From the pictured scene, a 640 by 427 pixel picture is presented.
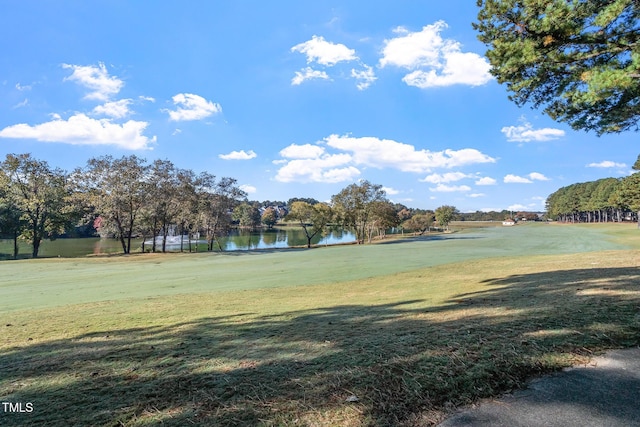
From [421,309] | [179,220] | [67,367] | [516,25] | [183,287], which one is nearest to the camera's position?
[67,367]

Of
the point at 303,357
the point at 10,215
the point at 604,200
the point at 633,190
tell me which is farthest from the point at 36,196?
the point at 604,200

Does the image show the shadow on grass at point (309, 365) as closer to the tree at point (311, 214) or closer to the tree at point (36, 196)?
the tree at point (36, 196)

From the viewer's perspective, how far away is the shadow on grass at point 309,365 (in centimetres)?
272

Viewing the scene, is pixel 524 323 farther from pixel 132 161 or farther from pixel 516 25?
pixel 132 161

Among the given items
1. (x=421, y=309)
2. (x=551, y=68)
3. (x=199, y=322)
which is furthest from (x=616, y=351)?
(x=551, y=68)

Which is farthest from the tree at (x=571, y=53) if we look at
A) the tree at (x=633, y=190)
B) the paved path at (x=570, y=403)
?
the tree at (x=633, y=190)

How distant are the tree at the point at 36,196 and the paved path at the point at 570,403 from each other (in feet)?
151

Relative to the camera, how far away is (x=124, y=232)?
4512cm

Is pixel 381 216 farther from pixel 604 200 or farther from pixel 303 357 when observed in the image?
pixel 604 200

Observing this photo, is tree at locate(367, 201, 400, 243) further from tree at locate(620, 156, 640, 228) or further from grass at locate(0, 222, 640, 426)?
grass at locate(0, 222, 640, 426)

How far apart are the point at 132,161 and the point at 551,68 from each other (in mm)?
42261

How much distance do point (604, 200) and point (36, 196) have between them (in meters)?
121

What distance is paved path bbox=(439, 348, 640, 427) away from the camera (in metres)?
2.41

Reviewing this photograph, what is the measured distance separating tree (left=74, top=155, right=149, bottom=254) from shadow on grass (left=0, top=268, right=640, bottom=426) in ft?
125
